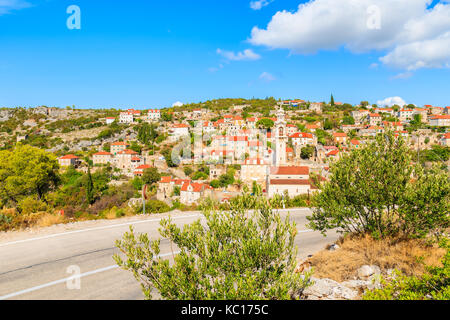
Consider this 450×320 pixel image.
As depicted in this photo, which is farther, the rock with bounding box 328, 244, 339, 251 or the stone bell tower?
the stone bell tower

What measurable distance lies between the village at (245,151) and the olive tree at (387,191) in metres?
25.2

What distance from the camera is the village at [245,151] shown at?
5533 centimetres

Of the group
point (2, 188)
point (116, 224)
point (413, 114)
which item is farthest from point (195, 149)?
point (413, 114)

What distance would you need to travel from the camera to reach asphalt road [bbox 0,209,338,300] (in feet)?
20.5

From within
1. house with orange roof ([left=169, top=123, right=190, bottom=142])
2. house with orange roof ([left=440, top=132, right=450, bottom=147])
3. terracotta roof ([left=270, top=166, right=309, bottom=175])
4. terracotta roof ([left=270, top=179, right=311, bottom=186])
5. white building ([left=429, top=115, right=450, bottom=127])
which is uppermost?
white building ([left=429, top=115, right=450, bottom=127])

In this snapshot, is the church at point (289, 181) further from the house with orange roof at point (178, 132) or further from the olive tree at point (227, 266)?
the house with orange roof at point (178, 132)

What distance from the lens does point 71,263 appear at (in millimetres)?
7762

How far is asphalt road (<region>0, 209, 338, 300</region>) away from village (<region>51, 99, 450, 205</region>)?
23007 millimetres

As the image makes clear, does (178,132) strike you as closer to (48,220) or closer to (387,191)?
(48,220)

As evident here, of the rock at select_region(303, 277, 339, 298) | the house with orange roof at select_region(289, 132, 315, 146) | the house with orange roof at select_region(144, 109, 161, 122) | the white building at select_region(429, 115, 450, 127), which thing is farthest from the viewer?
the house with orange roof at select_region(144, 109, 161, 122)

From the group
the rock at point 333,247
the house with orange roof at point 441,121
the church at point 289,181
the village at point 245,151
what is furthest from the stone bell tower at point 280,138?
the house with orange roof at point 441,121

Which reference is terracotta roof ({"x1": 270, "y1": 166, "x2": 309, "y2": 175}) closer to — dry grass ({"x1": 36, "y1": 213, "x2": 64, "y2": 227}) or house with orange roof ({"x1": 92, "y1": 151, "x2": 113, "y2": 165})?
dry grass ({"x1": 36, "y1": 213, "x2": 64, "y2": 227})

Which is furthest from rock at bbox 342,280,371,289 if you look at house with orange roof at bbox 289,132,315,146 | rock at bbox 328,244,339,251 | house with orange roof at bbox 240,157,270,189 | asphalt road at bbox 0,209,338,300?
house with orange roof at bbox 289,132,315,146

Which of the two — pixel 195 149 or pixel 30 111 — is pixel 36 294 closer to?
pixel 195 149
